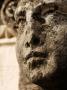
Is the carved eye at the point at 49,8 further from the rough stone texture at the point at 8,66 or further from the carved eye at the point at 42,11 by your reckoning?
the rough stone texture at the point at 8,66

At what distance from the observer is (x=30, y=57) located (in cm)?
171

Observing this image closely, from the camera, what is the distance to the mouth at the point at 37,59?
1695 millimetres

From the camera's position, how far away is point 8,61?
222 centimetres

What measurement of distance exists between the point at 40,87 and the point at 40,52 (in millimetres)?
170

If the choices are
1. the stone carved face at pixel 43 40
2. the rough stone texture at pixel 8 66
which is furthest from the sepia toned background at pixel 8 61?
the stone carved face at pixel 43 40

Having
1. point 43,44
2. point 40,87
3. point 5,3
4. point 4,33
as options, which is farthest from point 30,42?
point 4,33

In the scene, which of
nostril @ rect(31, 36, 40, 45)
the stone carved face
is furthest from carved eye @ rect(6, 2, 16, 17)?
nostril @ rect(31, 36, 40, 45)

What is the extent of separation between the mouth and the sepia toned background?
0.42 m

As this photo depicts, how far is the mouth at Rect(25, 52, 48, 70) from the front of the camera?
1695mm

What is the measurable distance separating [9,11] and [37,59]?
0.40 m

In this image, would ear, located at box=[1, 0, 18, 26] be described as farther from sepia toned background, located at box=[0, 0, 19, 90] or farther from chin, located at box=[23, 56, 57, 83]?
chin, located at box=[23, 56, 57, 83]

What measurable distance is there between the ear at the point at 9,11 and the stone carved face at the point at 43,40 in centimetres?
19

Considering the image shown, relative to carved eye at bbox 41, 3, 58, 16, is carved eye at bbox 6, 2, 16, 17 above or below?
below

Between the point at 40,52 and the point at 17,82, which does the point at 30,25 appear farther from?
the point at 17,82
